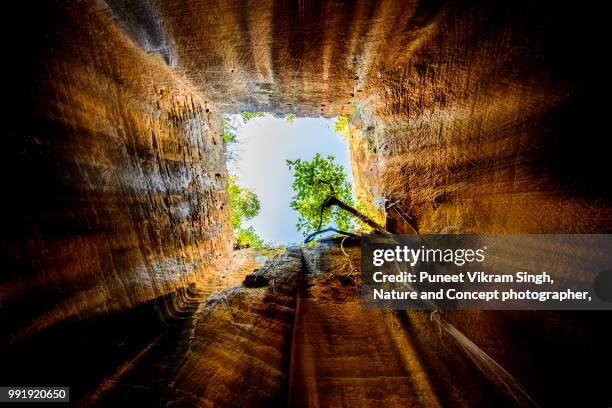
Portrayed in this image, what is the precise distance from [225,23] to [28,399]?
12.3 feet

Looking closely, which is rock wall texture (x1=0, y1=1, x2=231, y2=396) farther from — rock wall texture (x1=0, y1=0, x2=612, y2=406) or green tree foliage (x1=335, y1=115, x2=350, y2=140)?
green tree foliage (x1=335, y1=115, x2=350, y2=140)

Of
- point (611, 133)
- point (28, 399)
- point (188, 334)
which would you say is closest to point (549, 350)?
point (611, 133)

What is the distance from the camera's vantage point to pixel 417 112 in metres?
4.17

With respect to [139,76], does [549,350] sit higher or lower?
lower

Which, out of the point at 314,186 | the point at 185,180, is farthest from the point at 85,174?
the point at 314,186

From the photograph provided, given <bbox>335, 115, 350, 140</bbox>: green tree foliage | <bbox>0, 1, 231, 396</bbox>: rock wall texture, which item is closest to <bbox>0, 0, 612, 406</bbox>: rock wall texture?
<bbox>0, 1, 231, 396</bbox>: rock wall texture

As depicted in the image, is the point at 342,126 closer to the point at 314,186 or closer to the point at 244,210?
the point at 314,186

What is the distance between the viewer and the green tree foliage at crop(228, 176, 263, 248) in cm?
1064

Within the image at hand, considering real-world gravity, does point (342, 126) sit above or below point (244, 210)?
above

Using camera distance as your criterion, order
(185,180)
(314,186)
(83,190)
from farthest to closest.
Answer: (314,186) < (185,180) < (83,190)

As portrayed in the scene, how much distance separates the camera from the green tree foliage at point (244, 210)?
1064 cm

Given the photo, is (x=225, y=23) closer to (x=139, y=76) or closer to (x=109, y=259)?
(x=139, y=76)

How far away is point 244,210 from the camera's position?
11.0m

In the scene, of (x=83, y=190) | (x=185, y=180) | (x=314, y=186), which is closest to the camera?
(x=83, y=190)
